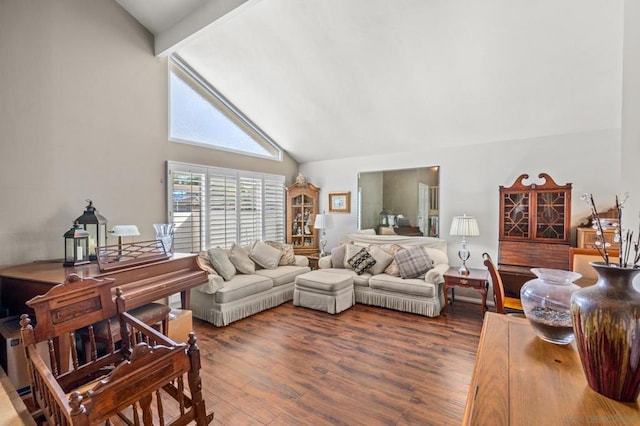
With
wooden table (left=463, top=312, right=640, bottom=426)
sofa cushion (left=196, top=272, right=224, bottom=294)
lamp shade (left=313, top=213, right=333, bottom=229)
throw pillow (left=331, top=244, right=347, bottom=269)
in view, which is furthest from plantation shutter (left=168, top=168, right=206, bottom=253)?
wooden table (left=463, top=312, right=640, bottom=426)

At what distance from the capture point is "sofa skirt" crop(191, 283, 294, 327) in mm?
3533

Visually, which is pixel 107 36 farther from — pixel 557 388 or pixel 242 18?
pixel 557 388

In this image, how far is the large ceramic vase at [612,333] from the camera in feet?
2.72

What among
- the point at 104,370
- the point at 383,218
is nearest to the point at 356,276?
the point at 383,218

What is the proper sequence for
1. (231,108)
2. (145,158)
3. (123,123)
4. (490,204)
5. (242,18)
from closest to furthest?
(242,18) → (123,123) → (145,158) → (490,204) → (231,108)

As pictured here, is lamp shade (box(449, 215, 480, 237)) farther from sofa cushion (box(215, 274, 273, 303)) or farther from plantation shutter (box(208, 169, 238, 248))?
plantation shutter (box(208, 169, 238, 248))

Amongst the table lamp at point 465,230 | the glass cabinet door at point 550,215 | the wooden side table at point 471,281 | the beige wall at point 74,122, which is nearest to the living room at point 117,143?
the beige wall at point 74,122

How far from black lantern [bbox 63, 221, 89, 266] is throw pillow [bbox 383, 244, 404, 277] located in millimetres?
3532

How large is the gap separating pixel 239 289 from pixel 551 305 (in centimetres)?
322

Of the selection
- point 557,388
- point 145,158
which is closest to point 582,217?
point 557,388

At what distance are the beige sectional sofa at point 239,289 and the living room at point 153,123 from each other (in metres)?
1.05

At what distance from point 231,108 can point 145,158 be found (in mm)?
1675

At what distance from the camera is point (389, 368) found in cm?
260

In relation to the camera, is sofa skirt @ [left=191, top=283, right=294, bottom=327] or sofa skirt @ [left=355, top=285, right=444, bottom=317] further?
sofa skirt @ [left=355, top=285, right=444, bottom=317]
